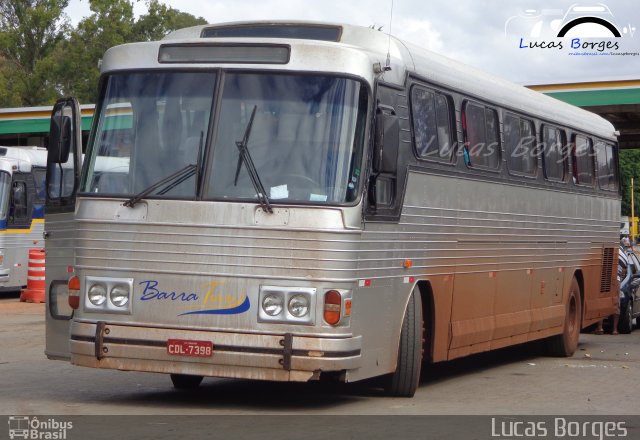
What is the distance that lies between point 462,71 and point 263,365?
526 centimetres

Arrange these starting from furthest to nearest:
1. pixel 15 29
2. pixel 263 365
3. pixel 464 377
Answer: pixel 15 29, pixel 464 377, pixel 263 365

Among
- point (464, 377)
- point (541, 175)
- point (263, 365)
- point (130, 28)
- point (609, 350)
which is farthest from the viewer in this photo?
point (130, 28)

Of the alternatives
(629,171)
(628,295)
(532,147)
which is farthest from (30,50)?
(629,171)

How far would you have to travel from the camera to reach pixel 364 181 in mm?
10789

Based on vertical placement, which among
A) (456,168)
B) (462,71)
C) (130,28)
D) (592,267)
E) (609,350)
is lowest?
(609,350)

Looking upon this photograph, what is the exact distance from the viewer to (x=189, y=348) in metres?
10.6

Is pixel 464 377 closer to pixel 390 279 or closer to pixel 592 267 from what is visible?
pixel 390 279

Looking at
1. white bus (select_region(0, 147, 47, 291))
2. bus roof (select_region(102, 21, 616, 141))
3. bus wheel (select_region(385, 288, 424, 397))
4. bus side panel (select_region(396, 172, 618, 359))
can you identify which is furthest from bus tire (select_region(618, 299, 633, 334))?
white bus (select_region(0, 147, 47, 291))

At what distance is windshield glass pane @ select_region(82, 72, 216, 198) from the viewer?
1084 cm

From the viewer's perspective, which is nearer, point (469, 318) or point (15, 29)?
point (469, 318)

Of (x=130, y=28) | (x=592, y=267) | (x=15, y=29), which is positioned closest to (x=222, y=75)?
(x=592, y=267)

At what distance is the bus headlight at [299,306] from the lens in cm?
1043
